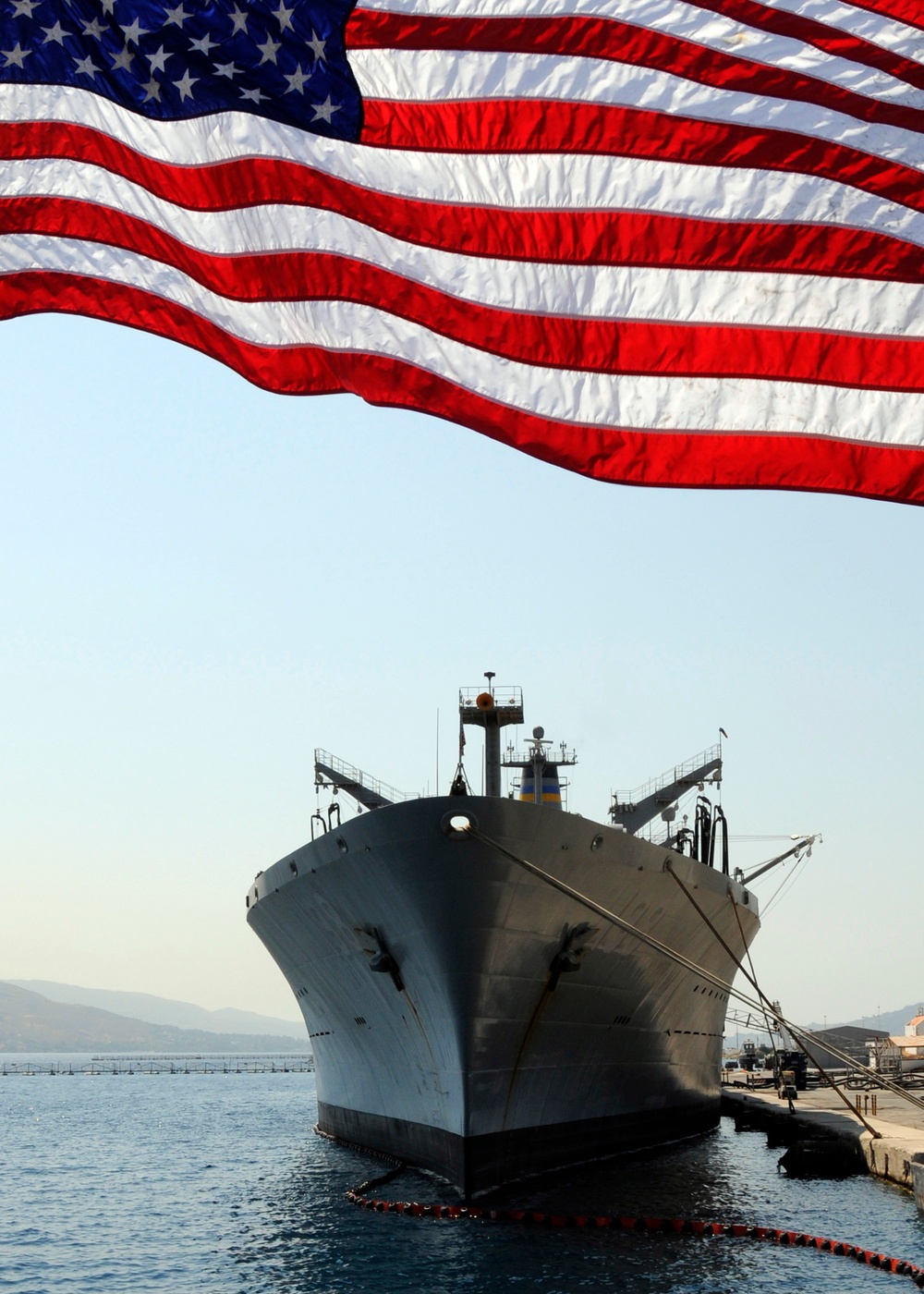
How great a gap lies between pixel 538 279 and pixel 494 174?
591 mm

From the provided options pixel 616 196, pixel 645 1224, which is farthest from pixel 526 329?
pixel 645 1224

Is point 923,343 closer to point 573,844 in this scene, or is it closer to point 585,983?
point 573,844

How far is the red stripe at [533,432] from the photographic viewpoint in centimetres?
621

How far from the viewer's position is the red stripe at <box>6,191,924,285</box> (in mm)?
6320

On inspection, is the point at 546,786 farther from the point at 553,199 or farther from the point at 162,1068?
the point at 162,1068

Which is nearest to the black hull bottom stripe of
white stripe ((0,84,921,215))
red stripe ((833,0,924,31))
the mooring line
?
the mooring line

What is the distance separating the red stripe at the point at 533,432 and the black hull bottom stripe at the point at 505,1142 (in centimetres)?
1471

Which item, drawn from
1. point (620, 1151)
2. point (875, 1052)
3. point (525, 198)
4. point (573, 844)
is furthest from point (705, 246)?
point (875, 1052)

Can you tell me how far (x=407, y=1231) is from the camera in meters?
18.1

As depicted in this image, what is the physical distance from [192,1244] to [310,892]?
6121 millimetres

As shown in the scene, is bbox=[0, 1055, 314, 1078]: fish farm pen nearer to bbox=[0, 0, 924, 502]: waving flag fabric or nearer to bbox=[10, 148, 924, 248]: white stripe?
bbox=[10, 148, 924, 248]: white stripe

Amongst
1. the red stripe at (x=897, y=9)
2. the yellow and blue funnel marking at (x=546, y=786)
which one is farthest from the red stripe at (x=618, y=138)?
the yellow and blue funnel marking at (x=546, y=786)

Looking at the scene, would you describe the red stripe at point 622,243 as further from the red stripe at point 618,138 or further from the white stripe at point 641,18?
the white stripe at point 641,18

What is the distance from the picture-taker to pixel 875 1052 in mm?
62000
